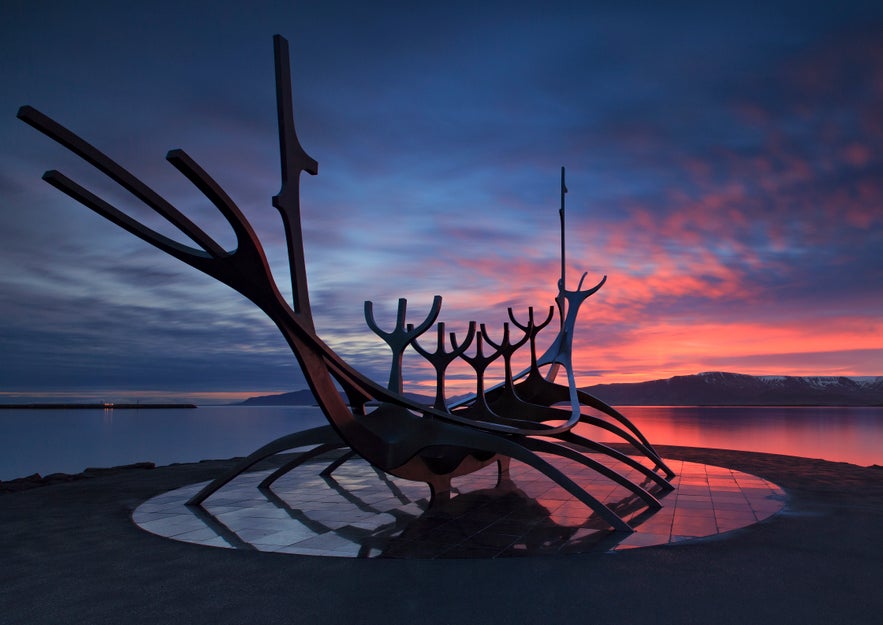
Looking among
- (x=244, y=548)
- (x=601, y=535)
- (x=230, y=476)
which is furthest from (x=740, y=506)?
(x=230, y=476)

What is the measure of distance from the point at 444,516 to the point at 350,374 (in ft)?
8.15

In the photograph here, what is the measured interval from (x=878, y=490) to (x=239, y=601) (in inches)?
450

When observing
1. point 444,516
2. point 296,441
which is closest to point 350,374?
point 296,441

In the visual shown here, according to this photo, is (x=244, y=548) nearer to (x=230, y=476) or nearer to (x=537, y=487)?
(x=230, y=476)

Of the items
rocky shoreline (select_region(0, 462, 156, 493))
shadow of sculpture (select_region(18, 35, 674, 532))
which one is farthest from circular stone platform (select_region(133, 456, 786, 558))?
rocky shoreline (select_region(0, 462, 156, 493))

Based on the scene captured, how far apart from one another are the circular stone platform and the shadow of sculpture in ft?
1.41

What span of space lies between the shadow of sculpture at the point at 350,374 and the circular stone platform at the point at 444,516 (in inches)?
16.9

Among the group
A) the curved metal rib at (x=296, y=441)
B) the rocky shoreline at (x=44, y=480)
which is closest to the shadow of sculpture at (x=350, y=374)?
the curved metal rib at (x=296, y=441)

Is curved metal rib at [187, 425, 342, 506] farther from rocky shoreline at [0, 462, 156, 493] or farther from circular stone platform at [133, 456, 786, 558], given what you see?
rocky shoreline at [0, 462, 156, 493]

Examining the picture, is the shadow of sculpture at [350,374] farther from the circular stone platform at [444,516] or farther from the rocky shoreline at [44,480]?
the rocky shoreline at [44,480]

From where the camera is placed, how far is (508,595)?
530 cm

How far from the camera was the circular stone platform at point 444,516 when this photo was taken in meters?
7.07

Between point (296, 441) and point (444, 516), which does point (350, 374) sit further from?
point (444, 516)

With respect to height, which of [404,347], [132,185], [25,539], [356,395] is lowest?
[25,539]
